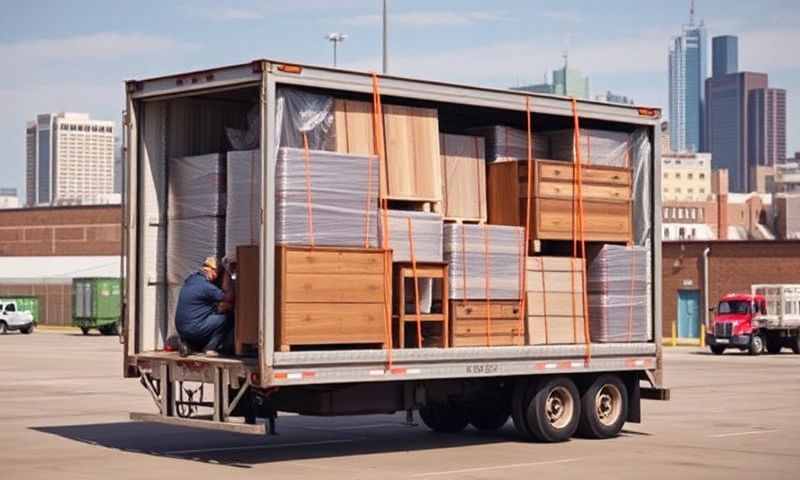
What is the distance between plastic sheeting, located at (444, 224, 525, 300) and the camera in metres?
16.3

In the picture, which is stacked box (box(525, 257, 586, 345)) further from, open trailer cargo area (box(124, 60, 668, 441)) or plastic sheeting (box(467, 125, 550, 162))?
plastic sheeting (box(467, 125, 550, 162))

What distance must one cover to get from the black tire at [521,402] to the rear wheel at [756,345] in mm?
31202

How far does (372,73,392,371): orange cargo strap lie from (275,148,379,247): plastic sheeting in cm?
11

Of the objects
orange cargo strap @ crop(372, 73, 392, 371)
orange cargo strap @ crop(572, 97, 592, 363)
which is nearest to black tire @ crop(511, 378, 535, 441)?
orange cargo strap @ crop(572, 97, 592, 363)

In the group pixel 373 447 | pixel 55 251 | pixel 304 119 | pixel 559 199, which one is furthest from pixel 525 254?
pixel 55 251

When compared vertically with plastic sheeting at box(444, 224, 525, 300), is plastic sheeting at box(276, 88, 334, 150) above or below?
above

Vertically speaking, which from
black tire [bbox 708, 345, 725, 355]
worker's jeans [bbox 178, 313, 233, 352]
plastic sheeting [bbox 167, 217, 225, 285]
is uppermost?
plastic sheeting [bbox 167, 217, 225, 285]

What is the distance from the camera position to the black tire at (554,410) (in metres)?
17.5

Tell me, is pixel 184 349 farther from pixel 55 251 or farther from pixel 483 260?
pixel 55 251

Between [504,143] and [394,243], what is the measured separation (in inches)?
98.7

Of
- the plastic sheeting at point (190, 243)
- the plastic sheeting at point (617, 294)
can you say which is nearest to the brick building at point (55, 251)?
the plastic sheeting at point (617, 294)

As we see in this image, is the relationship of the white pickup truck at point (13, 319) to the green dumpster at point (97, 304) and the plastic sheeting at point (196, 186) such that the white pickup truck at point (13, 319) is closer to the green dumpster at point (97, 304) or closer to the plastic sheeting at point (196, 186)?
the green dumpster at point (97, 304)

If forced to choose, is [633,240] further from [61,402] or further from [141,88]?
[61,402]

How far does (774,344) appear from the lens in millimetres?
48375
